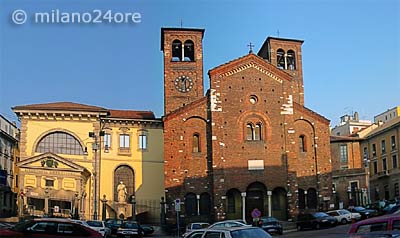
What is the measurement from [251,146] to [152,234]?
38.9 ft

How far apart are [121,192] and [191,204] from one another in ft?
29.5

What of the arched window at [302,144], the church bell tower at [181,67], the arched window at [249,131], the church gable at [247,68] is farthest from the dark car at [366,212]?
the church bell tower at [181,67]

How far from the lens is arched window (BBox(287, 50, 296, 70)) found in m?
59.4

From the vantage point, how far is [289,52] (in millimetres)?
59500

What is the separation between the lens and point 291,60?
59.8 m

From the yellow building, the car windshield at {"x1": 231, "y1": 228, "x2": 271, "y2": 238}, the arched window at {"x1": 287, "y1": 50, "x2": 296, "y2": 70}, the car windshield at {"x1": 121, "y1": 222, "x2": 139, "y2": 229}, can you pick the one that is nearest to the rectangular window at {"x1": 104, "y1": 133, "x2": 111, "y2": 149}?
the yellow building

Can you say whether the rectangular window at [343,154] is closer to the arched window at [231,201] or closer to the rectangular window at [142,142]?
the arched window at [231,201]

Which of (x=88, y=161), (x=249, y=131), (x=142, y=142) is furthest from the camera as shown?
(x=142, y=142)

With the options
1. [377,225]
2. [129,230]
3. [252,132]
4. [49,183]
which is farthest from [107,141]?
[377,225]

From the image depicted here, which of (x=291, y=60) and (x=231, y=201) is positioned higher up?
(x=291, y=60)

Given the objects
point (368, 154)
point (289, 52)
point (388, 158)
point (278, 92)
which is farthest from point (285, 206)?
point (368, 154)

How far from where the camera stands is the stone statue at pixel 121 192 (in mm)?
51250

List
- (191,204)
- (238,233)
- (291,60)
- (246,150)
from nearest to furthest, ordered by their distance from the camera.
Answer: (238,233) < (191,204) < (246,150) < (291,60)

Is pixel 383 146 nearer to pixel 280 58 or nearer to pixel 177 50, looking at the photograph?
pixel 280 58
